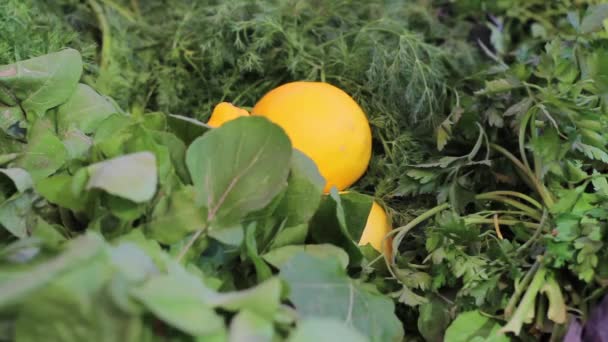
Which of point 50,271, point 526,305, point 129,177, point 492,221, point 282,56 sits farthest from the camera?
point 282,56

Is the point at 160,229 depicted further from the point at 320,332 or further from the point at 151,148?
the point at 320,332

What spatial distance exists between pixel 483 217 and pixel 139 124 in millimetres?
424

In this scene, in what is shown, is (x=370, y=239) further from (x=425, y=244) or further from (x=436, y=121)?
(x=436, y=121)

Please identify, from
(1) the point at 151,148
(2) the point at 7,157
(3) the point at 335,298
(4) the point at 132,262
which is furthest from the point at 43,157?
(3) the point at 335,298

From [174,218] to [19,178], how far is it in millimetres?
179

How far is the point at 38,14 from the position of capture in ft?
3.14

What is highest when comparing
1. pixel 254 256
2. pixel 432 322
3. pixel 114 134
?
pixel 114 134

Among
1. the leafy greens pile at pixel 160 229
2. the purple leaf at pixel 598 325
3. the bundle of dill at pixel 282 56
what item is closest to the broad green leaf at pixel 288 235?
the leafy greens pile at pixel 160 229

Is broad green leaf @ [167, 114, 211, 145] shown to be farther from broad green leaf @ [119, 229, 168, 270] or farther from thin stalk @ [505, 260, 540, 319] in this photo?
thin stalk @ [505, 260, 540, 319]

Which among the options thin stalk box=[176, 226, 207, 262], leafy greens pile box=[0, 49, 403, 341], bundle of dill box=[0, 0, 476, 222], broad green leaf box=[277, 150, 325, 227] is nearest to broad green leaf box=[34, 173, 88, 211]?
leafy greens pile box=[0, 49, 403, 341]

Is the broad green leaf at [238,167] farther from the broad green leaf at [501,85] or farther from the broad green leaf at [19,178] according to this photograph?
the broad green leaf at [501,85]

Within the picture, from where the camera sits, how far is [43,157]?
2.21 feet

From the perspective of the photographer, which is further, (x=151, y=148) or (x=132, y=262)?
(x=151, y=148)

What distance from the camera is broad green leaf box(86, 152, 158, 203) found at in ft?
1.73
